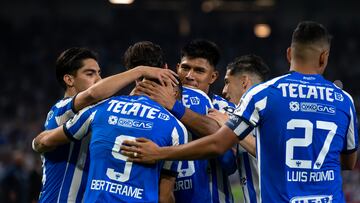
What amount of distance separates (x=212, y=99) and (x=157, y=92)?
1.37 metres

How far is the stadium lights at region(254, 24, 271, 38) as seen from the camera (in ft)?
102

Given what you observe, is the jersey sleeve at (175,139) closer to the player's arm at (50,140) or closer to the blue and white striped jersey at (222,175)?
the player's arm at (50,140)

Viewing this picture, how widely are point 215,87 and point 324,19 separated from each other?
7.42 m

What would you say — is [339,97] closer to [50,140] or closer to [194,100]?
[194,100]

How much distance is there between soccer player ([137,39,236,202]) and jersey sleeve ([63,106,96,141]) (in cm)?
43

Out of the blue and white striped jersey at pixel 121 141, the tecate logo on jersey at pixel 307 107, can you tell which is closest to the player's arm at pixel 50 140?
the blue and white striped jersey at pixel 121 141

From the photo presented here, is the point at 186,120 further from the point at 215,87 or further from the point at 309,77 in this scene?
the point at 215,87

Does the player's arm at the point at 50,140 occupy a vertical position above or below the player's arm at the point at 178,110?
below

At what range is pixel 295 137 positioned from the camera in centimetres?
543

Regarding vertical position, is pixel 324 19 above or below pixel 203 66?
above

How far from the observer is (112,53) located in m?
29.7

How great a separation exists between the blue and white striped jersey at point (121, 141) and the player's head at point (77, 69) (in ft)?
3.92

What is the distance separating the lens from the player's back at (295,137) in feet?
17.8

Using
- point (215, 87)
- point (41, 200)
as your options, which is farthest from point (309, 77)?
point (215, 87)
